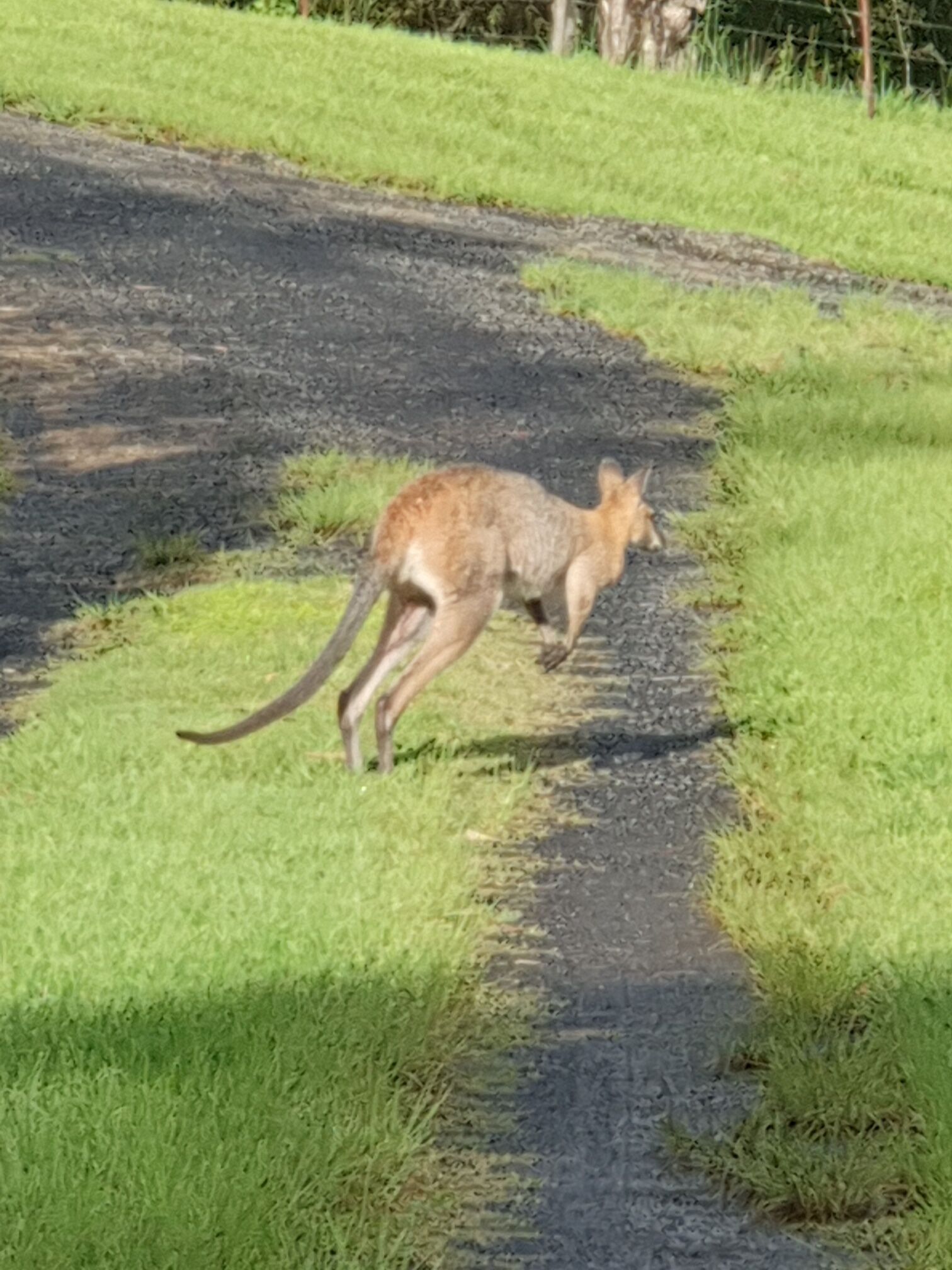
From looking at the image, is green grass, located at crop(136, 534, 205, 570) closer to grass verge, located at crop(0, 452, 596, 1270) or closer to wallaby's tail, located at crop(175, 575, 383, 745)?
grass verge, located at crop(0, 452, 596, 1270)

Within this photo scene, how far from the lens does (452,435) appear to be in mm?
13891

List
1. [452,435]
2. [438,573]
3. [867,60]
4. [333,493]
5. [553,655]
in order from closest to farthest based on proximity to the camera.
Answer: [438,573] → [553,655] → [333,493] → [452,435] → [867,60]

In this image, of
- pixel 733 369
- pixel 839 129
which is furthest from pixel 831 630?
pixel 839 129

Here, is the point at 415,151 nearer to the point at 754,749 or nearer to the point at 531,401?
the point at 531,401

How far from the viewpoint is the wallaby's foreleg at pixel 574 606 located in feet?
28.0

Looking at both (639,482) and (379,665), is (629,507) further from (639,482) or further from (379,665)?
(379,665)

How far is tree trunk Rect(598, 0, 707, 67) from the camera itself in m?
27.7

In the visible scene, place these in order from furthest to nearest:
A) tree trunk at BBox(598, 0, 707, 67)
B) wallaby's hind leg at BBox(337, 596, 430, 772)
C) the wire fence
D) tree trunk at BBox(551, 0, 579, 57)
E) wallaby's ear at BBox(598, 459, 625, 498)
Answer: tree trunk at BBox(551, 0, 579, 57) → the wire fence → tree trunk at BBox(598, 0, 707, 67) → wallaby's ear at BBox(598, 459, 625, 498) → wallaby's hind leg at BBox(337, 596, 430, 772)

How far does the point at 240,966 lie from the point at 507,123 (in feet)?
60.5

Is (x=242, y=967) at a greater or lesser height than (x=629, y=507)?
lesser

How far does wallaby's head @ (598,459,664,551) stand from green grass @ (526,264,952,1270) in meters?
0.63

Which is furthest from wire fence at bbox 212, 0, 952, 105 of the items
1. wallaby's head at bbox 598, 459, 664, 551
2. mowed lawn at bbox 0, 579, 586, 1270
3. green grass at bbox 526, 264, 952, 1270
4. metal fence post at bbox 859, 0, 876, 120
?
mowed lawn at bbox 0, 579, 586, 1270

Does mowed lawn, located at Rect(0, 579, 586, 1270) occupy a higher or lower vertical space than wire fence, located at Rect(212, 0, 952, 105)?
lower

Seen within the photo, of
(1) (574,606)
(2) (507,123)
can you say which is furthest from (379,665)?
(2) (507,123)
